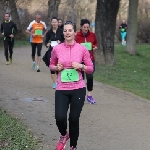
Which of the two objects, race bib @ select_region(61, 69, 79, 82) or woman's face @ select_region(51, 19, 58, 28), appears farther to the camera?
woman's face @ select_region(51, 19, 58, 28)

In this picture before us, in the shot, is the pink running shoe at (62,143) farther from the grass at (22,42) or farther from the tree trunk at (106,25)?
the grass at (22,42)

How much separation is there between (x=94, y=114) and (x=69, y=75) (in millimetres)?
3409

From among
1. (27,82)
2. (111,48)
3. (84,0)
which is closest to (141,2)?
(84,0)

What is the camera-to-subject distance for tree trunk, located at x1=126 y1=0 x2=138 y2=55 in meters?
27.0

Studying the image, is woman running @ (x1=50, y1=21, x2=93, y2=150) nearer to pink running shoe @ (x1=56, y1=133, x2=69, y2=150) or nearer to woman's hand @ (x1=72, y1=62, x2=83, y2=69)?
woman's hand @ (x1=72, y1=62, x2=83, y2=69)

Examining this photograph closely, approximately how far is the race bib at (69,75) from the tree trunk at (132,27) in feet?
67.3

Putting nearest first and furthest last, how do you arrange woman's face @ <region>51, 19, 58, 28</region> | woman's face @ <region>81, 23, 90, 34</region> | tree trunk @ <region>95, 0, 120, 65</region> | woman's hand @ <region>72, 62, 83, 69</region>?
woman's hand @ <region>72, 62, 83, 69</region>
woman's face @ <region>81, 23, 90, 34</region>
woman's face @ <region>51, 19, 58, 28</region>
tree trunk @ <region>95, 0, 120, 65</region>

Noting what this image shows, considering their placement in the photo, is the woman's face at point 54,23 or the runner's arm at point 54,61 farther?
the woman's face at point 54,23

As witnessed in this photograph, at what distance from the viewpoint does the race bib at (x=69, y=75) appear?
6871mm

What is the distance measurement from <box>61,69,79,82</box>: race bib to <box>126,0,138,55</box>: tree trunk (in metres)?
20.5

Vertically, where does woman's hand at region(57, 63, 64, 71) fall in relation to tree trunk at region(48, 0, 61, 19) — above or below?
above

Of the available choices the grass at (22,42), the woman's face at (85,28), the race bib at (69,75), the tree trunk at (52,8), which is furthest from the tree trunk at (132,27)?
the race bib at (69,75)

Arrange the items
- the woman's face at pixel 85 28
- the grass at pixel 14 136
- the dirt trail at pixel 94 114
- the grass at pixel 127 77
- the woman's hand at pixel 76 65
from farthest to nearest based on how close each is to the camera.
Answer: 1. the grass at pixel 127 77
2. the woman's face at pixel 85 28
3. the dirt trail at pixel 94 114
4. the grass at pixel 14 136
5. the woman's hand at pixel 76 65

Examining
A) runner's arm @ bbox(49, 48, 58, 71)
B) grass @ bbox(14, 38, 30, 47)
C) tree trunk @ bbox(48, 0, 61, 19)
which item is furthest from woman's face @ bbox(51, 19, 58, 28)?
tree trunk @ bbox(48, 0, 61, 19)
